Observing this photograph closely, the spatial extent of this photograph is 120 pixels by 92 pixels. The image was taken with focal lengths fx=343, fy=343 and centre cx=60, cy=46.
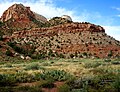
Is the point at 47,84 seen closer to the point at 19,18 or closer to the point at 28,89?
the point at 28,89

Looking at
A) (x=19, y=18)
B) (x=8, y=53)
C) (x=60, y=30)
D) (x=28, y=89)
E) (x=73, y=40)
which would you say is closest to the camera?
(x=28, y=89)

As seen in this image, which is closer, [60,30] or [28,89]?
[28,89]

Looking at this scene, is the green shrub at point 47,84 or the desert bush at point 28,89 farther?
the green shrub at point 47,84

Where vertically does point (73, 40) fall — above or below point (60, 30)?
below

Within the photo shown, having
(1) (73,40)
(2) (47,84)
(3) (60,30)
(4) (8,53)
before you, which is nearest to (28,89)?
(2) (47,84)

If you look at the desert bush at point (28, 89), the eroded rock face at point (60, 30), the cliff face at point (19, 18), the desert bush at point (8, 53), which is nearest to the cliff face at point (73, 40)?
the eroded rock face at point (60, 30)

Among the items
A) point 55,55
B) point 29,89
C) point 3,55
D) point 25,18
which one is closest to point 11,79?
point 29,89

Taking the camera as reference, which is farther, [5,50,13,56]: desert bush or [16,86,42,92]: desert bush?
[5,50,13,56]: desert bush

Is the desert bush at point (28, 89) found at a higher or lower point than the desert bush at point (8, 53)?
lower

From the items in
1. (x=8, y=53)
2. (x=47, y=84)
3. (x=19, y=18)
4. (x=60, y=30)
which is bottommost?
(x=47, y=84)

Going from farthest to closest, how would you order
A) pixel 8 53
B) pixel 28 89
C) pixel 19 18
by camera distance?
pixel 19 18 < pixel 8 53 < pixel 28 89

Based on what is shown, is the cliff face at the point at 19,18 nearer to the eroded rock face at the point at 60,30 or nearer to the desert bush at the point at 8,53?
the eroded rock face at the point at 60,30

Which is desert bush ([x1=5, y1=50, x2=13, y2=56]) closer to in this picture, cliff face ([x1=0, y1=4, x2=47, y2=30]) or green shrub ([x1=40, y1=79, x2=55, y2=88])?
cliff face ([x1=0, y1=4, x2=47, y2=30])

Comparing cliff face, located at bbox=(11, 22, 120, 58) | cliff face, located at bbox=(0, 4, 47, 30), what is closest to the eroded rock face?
cliff face, located at bbox=(11, 22, 120, 58)
